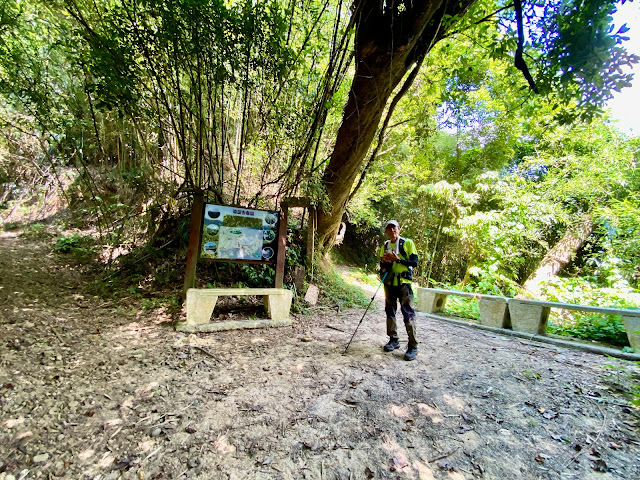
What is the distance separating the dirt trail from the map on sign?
103cm

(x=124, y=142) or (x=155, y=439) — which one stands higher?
(x=124, y=142)

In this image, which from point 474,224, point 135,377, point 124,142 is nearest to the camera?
point 135,377

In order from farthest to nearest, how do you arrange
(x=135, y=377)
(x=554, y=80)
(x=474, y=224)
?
(x=474, y=224) → (x=554, y=80) → (x=135, y=377)

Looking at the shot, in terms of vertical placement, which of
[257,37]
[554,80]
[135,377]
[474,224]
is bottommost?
[135,377]

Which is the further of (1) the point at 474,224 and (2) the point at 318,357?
(1) the point at 474,224

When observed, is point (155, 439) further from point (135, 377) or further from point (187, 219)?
point (187, 219)

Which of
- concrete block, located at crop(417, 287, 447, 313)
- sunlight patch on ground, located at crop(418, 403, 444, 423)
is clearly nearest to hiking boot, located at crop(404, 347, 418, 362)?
sunlight patch on ground, located at crop(418, 403, 444, 423)

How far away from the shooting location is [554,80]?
2.81 metres

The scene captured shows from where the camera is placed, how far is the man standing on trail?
9.98 feet

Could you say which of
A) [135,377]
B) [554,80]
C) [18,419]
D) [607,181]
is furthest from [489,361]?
[607,181]

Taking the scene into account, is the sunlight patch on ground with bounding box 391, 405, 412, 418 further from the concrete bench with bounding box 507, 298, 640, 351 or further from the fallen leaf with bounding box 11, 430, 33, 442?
the concrete bench with bounding box 507, 298, 640, 351

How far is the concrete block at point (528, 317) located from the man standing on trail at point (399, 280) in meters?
2.16

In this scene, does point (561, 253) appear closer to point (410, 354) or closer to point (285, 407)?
point (410, 354)

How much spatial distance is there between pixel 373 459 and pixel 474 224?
7155 millimetres
